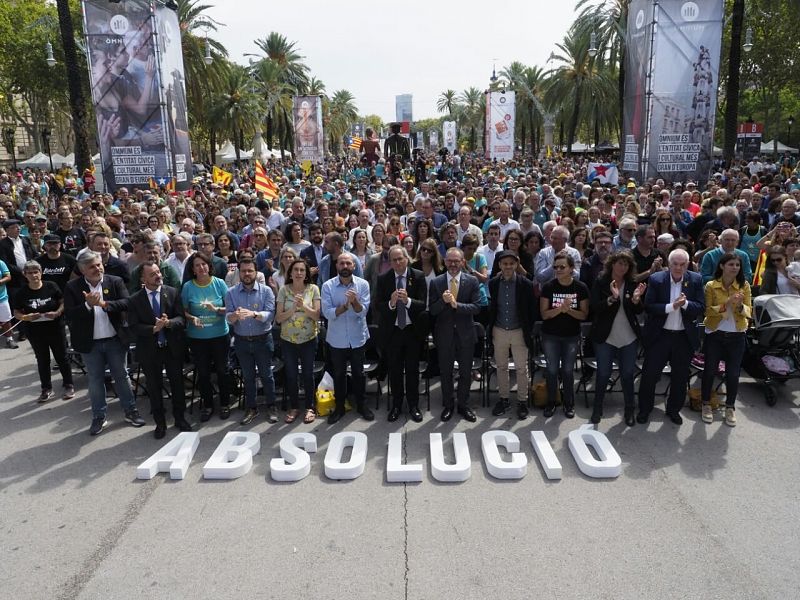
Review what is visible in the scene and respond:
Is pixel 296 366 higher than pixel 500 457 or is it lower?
higher

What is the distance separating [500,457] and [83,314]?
453 centimetres

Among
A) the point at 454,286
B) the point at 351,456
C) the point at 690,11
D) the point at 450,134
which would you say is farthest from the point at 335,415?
the point at 450,134

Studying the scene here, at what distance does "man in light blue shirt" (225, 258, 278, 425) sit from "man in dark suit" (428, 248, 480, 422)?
6.03 feet

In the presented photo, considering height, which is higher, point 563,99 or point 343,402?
point 563,99

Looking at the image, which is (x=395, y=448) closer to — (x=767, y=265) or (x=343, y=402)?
(x=343, y=402)

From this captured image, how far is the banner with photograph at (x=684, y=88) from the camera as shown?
49.0 ft

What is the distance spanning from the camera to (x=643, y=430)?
20.2ft

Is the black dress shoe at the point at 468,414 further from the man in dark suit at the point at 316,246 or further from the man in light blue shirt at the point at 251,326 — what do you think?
the man in dark suit at the point at 316,246

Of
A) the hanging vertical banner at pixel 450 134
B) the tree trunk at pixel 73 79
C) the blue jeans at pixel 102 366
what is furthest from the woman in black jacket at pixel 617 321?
the hanging vertical banner at pixel 450 134

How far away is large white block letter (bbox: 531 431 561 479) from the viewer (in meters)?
5.18

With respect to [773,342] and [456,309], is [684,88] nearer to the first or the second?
[773,342]

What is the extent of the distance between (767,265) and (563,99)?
1311 inches

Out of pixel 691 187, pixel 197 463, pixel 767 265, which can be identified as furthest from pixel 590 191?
pixel 197 463

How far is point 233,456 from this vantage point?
5.68 meters
